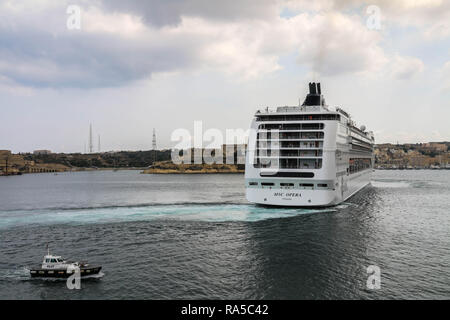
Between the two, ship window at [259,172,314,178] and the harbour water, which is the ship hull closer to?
the harbour water

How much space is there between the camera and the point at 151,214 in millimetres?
48188

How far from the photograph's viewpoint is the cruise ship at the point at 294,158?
4388cm

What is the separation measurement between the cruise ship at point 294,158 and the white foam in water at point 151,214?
2235 millimetres

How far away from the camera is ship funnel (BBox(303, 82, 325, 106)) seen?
2217 inches

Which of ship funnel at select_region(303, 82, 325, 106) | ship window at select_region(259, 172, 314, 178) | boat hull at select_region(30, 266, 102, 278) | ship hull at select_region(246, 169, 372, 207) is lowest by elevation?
boat hull at select_region(30, 266, 102, 278)

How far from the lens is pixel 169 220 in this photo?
43.3m

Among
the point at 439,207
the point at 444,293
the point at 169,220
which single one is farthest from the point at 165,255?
the point at 439,207

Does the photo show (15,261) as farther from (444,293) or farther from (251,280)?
(444,293)

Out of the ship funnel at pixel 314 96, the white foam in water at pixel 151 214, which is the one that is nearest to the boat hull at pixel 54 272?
the white foam in water at pixel 151 214

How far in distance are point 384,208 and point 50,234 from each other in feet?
162

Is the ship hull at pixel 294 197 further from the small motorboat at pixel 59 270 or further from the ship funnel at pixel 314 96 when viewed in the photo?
the small motorboat at pixel 59 270

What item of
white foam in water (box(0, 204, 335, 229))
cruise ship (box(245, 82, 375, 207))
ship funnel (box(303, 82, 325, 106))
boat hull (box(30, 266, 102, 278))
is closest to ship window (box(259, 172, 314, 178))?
cruise ship (box(245, 82, 375, 207))

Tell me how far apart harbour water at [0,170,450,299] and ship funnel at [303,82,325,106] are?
18.4m

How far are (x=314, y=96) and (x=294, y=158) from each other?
16.1 metres
